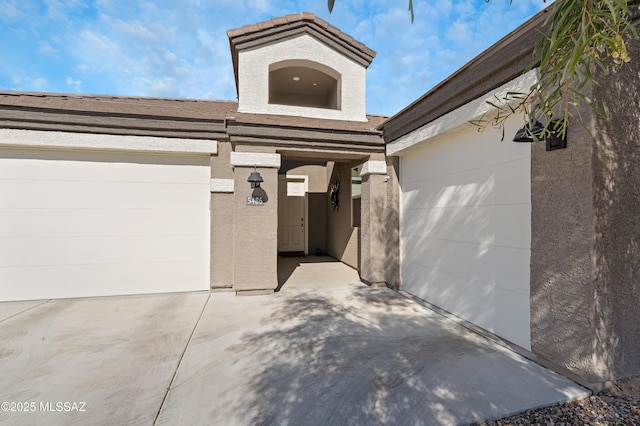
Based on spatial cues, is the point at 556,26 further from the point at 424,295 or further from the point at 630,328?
the point at 424,295

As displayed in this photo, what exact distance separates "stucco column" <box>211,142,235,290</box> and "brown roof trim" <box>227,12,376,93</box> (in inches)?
118

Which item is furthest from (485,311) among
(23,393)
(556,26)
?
(23,393)

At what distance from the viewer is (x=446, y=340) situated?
151 inches

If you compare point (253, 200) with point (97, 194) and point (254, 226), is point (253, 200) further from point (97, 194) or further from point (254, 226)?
point (97, 194)

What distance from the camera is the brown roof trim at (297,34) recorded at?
281 inches

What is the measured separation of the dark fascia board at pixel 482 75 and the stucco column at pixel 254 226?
2795 mm

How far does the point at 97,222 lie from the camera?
571 centimetres

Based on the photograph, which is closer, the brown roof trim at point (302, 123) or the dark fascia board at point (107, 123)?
the dark fascia board at point (107, 123)

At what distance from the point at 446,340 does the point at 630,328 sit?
1742 millimetres

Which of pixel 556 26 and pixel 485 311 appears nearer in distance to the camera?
pixel 556 26

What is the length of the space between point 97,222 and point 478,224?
6.60m

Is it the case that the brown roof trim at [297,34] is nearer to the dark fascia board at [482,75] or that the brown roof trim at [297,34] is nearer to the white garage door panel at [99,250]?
the dark fascia board at [482,75]

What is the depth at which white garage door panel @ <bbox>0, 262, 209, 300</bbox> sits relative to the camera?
18.0 ft

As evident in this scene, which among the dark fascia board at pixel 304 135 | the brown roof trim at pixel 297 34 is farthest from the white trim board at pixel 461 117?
the brown roof trim at pixel 297 34
